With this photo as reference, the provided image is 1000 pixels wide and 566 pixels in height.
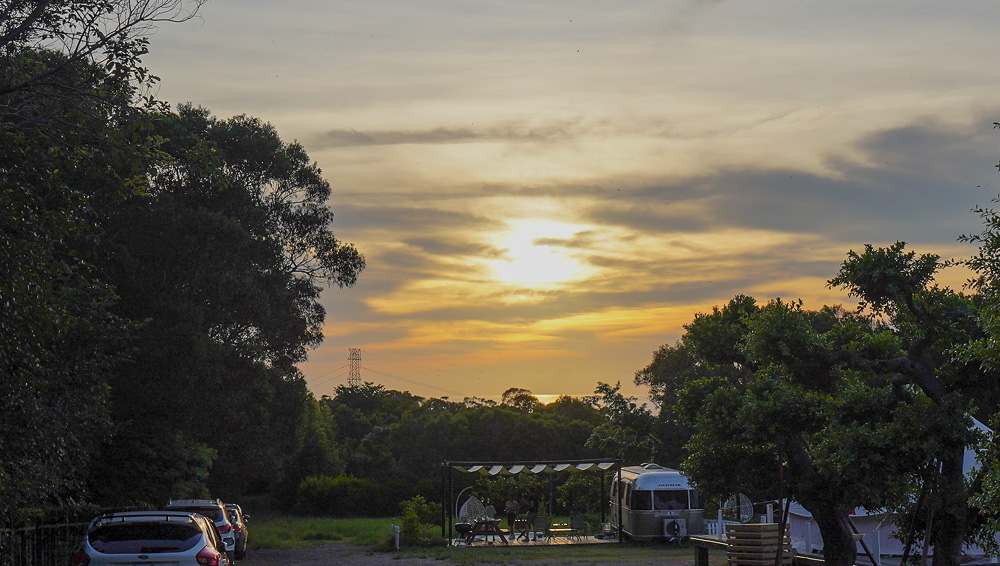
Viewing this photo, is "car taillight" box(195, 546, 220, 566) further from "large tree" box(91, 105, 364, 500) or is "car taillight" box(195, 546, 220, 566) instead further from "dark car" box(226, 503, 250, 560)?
"dark car" box(226, 503, 250, 560)

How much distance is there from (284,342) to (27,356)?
17630mm

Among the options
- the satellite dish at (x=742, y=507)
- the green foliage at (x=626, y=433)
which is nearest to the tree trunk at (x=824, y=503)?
the satellite dish at (x=742, y=507)

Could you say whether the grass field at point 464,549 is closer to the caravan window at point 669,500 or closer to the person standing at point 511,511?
the caravan window at point 669,500

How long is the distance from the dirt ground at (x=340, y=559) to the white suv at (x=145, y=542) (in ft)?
47.9

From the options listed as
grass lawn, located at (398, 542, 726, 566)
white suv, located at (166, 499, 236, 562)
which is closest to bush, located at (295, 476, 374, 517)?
grass lawn, located at (398, 542, 726, 566)

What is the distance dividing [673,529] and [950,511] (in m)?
18.8

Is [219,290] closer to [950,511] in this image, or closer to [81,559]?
[81,559]

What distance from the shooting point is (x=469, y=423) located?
6119cm

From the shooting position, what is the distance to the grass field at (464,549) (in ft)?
87.3

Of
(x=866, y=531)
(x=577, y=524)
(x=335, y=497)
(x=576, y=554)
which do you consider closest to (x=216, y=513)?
(x=576, y=554)

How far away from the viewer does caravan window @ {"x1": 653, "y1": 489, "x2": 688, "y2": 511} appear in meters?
32.1

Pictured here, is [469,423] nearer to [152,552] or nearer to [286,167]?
[286,167]

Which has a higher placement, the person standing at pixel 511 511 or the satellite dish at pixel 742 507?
the satellite dish at pixel 742 507

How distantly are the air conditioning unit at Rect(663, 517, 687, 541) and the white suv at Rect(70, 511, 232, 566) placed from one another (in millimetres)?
22283
